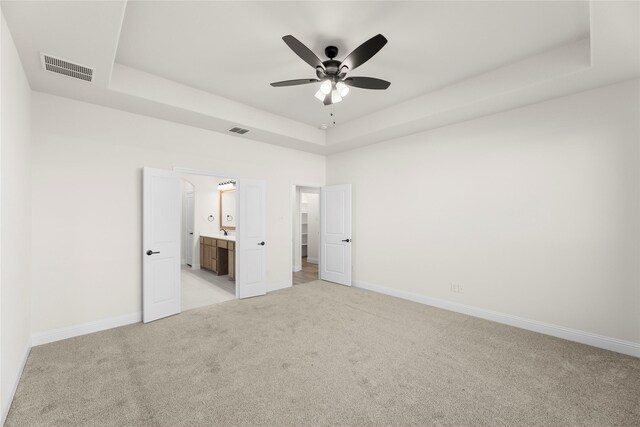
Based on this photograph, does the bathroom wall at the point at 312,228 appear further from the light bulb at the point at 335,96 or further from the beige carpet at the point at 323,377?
the light bulb at the point at 335,96

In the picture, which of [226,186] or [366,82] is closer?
[366,82]

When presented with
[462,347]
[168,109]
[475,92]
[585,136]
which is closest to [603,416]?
[462,347]

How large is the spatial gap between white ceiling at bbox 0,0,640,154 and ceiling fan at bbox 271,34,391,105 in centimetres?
22

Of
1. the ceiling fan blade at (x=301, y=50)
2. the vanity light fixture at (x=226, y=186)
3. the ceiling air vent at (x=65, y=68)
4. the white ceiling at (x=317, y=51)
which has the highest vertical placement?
the white ceiling at (x=317, y=51)

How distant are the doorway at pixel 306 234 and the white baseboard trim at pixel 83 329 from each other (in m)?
3.14

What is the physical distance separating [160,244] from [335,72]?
10.2ft

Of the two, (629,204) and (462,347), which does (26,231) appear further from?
(629,204)

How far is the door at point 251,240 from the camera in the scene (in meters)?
4.72

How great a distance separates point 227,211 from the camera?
7520 mm

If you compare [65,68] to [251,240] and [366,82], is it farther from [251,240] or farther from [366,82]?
[251,240]

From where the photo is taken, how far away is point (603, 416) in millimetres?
1963

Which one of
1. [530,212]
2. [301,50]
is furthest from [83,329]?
[530,212]

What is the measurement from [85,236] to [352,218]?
412cm

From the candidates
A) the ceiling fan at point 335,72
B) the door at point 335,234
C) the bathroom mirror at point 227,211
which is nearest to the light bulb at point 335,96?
the ceiling fan at point 335,72
